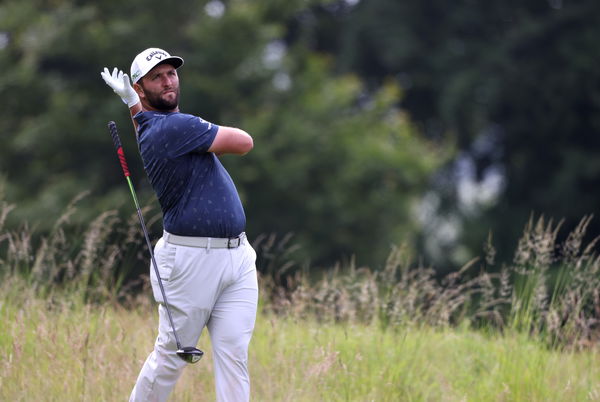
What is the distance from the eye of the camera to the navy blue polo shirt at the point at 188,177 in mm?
4688

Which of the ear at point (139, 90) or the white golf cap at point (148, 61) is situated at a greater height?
the white golf cap at point (148, 61)

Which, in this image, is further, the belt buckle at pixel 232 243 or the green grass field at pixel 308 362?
the green grass field at pixel 308 362

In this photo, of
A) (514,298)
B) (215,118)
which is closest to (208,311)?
(514,298)

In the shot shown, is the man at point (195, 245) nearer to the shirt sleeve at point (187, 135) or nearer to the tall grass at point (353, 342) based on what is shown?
the shirt sleeve at point (187, 135)

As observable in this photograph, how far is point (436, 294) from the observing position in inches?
264

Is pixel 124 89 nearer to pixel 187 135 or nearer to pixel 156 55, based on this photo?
pixel 156 55

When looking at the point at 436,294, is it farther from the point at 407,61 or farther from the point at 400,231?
the point at 407,61

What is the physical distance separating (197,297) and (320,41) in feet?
80.3

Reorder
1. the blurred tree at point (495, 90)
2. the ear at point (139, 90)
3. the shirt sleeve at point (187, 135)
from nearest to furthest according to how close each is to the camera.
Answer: the shirt sleeve at point (187, 135)
the ear at point (139, 90)
the blurred tree at point (495, 90)

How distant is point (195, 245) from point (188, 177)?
0.31m

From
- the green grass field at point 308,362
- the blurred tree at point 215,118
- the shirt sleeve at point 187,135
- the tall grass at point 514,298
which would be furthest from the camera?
the blurred tree at point 215,118

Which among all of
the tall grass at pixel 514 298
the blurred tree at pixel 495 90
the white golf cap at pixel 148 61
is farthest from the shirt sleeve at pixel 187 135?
Answer: the blurred tree at pixel 495 90

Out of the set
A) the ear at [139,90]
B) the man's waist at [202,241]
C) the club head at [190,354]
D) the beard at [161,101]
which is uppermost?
the ear at [139,90]

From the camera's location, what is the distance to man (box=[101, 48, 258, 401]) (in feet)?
15.5
